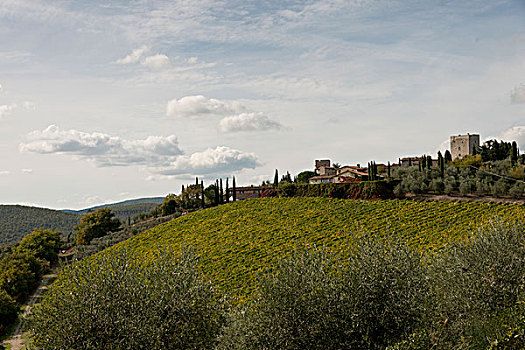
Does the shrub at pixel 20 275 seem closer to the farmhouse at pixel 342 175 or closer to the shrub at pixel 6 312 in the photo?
the shrub at pixel 6 312

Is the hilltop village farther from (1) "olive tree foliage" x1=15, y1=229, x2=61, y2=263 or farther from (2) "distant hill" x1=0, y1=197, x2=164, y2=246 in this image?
(2) "distant hill" x1=0, y1=197, x2=164, y2=246

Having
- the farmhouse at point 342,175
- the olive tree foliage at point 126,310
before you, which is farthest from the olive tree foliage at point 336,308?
the farmhouse at point 342,175

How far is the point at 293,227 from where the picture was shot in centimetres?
4984

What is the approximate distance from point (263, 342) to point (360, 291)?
3.85 metres

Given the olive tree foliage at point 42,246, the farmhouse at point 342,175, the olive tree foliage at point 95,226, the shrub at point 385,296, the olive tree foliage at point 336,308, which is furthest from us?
the olive tree foliage at point 95,226

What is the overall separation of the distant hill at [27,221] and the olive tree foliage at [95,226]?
49.8 m

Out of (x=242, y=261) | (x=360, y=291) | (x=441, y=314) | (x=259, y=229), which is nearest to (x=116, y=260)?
(x=360, y=291)

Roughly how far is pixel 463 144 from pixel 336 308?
108 m

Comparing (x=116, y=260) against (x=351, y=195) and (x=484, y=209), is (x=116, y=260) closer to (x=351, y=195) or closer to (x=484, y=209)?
(x=484, y=209)

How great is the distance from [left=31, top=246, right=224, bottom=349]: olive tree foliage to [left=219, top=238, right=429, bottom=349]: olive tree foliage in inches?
52.8

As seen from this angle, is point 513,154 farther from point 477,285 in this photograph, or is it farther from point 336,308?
point 336,308

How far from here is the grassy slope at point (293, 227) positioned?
3778 centimetres

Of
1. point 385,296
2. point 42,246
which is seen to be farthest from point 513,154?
point 42,246

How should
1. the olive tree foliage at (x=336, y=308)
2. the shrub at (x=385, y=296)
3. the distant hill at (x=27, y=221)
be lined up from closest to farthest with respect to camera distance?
the olive tree foliage at (x=336, y=308), the shrub at (x=385, y=296), the distant hill at (x=27, y=221)
